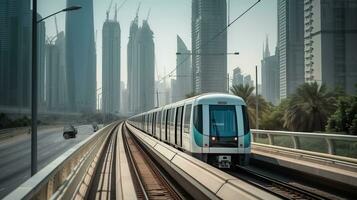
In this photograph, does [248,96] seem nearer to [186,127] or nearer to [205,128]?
[186,127]

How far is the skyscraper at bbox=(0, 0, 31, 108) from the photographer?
54.0m

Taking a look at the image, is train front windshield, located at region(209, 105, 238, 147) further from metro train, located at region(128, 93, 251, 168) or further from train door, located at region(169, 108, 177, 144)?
train door, located at region(169, 108, 177, 144)

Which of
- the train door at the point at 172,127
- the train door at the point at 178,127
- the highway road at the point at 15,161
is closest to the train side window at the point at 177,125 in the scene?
the train door at the point at 178,127

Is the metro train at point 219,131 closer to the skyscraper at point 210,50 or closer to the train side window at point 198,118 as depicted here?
the train side window at point 198,118

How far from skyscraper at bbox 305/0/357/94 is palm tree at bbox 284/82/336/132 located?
119647 mm

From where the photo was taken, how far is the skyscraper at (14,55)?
177 ft

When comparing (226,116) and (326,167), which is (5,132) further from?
(326,167)

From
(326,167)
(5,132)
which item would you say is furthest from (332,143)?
(5,132)

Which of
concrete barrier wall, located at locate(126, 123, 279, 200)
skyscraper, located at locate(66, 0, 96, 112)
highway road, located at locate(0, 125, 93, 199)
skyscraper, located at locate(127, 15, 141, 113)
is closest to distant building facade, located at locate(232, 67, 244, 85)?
highway road, located at locate(0, 125, 93, 199)

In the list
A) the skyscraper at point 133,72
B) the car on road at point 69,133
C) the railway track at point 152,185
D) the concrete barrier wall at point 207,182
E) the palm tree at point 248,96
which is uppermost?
the skyscraper at point 133,72

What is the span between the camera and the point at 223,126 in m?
20.3

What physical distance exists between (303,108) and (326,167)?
4623cm

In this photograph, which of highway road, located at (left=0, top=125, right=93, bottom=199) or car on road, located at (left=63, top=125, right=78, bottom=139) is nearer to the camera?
highway road, located at (left=0, top=125, right=93, bottom=199)

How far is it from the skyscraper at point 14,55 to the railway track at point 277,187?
34.6m
